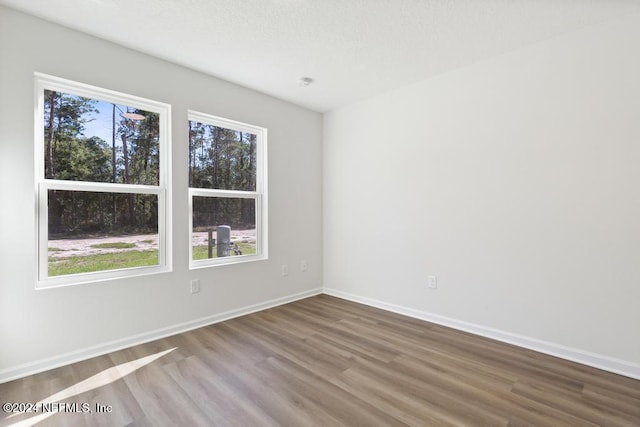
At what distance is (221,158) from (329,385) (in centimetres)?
254

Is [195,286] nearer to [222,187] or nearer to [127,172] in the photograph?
[222,187]

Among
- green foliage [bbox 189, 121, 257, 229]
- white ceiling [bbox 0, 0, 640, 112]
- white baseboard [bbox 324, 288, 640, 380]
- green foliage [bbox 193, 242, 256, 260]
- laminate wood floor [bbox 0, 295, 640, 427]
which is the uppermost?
white ceiling [bbox 0, 0, 640, 112]

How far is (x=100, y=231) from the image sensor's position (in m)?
2.65

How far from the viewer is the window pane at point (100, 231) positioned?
245 cm

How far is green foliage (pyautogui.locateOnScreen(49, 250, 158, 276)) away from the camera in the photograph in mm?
2443

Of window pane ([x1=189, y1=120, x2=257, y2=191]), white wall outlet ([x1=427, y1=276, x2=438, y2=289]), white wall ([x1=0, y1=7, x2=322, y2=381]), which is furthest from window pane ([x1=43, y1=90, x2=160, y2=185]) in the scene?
white wall outlet ([x1=427, y1=276, x2=438, y2=289])

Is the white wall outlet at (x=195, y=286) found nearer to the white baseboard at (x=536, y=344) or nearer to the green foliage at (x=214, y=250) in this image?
the green foliage at (x=214, y=250)

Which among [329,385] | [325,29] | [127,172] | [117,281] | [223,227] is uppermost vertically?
[325,29]

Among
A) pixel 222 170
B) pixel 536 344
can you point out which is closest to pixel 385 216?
pixel 536 344

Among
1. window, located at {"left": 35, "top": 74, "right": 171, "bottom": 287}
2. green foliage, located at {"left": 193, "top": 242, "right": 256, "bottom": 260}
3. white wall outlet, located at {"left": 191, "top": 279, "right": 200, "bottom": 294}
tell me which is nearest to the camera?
window, located at {"left": 35, "top": 74, "right": 171, "bottom": 287}

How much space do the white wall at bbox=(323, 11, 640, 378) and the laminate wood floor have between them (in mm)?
382

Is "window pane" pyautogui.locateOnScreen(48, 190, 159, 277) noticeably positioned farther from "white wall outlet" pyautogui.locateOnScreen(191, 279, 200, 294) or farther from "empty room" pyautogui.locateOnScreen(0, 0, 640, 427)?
"white wall outlet" pyautogui.locateOnScreen(191, 279, 200, 294)

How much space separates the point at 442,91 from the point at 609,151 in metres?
1.50

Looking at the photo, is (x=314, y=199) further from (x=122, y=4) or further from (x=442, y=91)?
(x=122, y=4)
